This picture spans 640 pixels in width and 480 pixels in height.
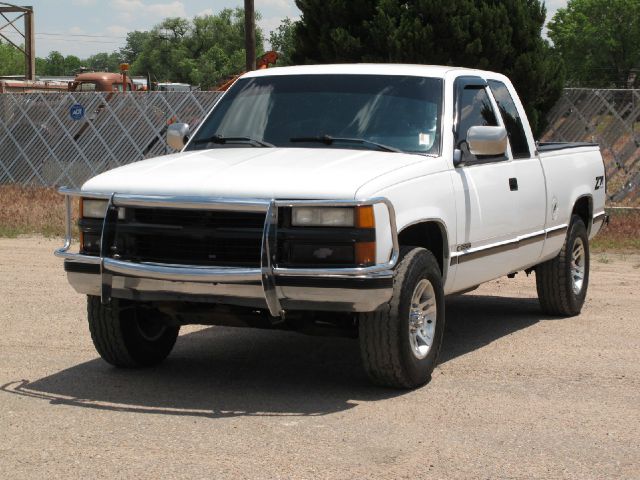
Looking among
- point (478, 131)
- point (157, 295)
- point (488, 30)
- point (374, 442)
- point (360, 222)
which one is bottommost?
point (374, 442)

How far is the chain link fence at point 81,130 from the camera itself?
25156 mm

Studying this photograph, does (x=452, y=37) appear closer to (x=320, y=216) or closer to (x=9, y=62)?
(x=320, y=216)

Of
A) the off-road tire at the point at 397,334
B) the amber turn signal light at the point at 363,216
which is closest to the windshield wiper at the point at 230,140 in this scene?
the off-road tire at the point at 397,334

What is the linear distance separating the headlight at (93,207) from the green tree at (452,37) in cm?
1137

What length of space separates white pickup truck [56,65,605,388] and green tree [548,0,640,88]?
80.5m

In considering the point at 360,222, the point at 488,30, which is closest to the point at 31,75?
the point at 488,30

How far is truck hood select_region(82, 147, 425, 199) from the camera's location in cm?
654

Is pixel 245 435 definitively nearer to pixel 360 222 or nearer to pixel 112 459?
pixel 112 459

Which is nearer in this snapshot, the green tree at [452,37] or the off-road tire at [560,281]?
the off-road tire at [560,281]

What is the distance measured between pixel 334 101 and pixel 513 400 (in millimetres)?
2351

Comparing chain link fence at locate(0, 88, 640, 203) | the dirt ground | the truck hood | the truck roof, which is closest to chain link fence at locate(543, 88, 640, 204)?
chain link fence at locate(0, 88, 640, 203)

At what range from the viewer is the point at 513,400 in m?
6.88

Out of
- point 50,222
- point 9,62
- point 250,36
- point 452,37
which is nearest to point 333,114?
point 452,37

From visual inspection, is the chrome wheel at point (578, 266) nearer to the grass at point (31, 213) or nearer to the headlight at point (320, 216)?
the headlight at point (320, 216)
